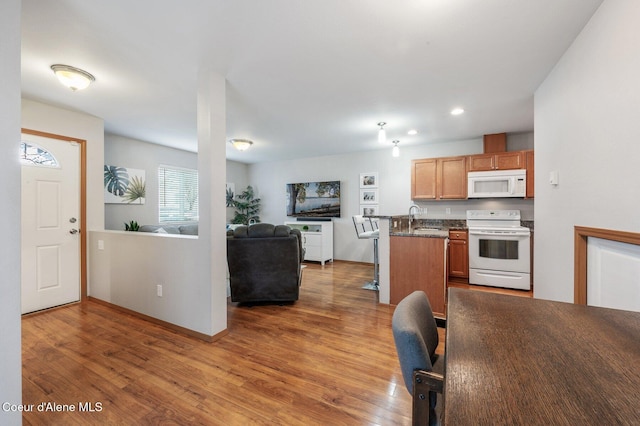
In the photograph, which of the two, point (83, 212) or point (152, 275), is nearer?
point (152, 275)

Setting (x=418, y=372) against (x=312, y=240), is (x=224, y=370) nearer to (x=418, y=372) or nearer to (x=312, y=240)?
(x=418, y=372)

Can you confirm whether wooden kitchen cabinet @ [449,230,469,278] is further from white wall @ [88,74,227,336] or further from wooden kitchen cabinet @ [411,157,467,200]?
white wall @ [88,74,227,336]

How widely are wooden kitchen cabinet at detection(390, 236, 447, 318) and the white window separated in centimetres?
431

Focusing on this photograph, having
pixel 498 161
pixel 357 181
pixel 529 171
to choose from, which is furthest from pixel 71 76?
pixel 529 171

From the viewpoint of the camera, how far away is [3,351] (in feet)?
3.98

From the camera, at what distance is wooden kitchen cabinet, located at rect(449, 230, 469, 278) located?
13.6 ft

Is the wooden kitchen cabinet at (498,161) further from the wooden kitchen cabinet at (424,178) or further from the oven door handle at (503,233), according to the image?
the oven door handle at (503,233)

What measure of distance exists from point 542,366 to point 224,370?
201 centimetres

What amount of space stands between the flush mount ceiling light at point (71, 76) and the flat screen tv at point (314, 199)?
14.1 ft

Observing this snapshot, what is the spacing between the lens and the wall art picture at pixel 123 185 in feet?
13.5

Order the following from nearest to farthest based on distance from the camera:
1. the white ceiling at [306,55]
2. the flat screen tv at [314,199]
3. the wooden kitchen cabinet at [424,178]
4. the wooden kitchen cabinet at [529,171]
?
1. the white ceiling at [306,55]
2. the wooden kitchen cabinet at [529,171]
3. the wooden kitchen cabinet at [424,178]
4. the flat screen tv at [314,199]

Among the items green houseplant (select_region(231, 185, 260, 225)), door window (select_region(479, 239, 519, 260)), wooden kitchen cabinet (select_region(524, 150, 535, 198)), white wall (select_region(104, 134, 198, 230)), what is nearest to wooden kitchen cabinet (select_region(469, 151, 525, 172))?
wooden kitchen cabinet (select_region(524, 150, 535, 198))

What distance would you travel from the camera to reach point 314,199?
6.20m

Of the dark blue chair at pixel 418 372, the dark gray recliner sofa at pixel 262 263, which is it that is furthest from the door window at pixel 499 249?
the dark blue chair at pixel 418 372
